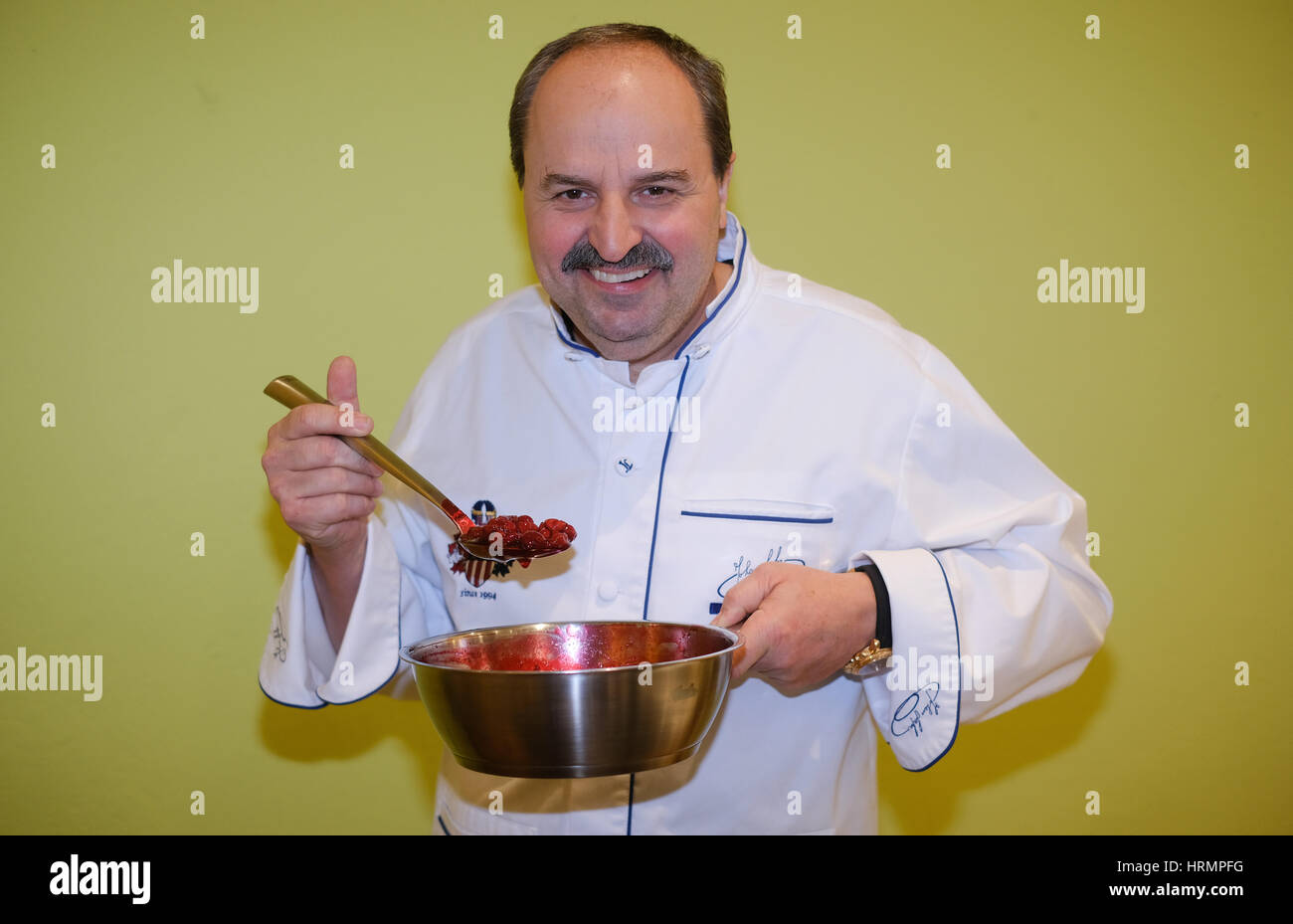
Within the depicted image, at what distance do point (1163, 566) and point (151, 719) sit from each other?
199 cm

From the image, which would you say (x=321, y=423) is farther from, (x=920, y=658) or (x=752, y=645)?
(x=920, y=658)

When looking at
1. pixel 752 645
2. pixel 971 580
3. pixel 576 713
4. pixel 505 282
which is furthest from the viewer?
pixel 505 282

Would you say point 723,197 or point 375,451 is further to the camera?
point 723,197

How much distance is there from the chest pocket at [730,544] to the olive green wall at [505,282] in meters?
0.82

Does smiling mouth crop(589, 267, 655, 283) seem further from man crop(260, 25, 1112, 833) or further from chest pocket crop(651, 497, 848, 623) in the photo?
chest pocket crop(651, 497, 848, 623)

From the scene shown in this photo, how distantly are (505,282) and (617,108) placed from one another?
2.67 feet

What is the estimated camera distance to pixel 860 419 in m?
1.48

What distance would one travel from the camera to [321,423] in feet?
4.10

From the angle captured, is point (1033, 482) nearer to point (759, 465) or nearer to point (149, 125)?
point (759, 465)

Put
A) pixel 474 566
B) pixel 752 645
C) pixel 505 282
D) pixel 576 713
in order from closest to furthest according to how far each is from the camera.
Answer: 1. pixel 576 713
2. pixel 752 645
3. pixel 474 566
4. pixel 505 282

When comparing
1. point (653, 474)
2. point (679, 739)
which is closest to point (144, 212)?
point (653, 474)

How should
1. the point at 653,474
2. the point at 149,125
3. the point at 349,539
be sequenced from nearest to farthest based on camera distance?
the point at 349,539
the point at 653,474
the point at 149,125

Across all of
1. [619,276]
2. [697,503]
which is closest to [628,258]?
[619,276]

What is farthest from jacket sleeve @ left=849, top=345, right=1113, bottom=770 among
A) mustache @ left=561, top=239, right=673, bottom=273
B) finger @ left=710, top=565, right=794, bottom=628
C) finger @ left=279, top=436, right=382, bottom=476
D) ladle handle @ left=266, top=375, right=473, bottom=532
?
finger @ left=279, top=436, right=382, bottom=476
